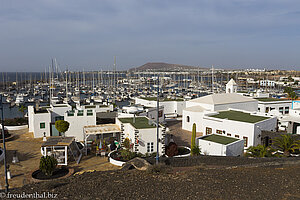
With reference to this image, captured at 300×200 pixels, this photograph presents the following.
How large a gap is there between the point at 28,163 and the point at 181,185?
1309 cm

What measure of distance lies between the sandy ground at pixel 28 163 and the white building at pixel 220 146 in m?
7.57

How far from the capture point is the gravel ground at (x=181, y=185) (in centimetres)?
1011

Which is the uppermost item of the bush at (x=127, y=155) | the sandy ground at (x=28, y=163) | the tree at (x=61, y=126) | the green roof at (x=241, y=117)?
the green roof at (x=241, y=117)

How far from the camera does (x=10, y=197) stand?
399 inches

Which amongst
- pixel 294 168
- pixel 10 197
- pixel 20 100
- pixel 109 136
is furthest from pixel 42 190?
pixel 20 100

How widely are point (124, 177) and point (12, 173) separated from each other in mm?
9289

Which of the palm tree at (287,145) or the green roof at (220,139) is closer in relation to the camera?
the palm tree at (287,145)

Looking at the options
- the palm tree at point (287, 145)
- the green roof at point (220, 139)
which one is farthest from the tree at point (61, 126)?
the palm tree at point (287, 145)

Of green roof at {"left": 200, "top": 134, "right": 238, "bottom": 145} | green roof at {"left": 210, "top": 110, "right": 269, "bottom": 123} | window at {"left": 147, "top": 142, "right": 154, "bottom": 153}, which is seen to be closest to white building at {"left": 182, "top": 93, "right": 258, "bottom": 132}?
green roof at {"left": 210, "top": 110, "right": 269, "bottom": 123}

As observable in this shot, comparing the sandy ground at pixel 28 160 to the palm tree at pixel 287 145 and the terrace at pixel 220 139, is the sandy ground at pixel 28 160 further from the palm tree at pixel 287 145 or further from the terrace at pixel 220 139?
the palm tree at pixel 287 145

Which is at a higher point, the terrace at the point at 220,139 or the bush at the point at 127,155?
the terrace at the point at 220,139

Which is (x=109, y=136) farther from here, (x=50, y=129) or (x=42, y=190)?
(x=42, y=190)

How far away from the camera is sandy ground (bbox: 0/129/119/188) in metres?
15.8

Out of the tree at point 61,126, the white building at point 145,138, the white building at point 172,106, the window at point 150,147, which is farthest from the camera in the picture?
the white building at point 172,106
